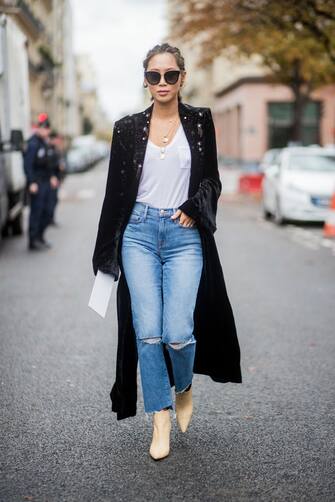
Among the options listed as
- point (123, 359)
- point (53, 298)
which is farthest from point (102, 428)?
point (53, 298)

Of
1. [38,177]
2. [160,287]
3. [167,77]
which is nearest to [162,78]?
[167,77]

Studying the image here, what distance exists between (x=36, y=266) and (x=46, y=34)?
49701mm

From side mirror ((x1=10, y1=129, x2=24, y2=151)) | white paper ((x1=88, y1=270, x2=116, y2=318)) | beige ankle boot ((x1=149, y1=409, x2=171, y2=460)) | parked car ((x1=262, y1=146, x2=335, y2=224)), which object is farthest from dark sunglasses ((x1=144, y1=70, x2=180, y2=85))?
parked car ((x1=262, y1=146, x2=335, y2=224))

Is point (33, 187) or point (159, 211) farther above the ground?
point (159, 211)

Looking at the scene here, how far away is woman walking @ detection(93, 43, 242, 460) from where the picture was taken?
149 inches

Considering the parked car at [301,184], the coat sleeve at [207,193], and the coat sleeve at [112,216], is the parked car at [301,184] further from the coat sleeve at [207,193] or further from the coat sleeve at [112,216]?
the coat sleeve at [112,216]

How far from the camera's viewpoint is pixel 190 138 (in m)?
3.81

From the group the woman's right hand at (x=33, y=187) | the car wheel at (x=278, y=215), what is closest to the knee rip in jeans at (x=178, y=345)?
the woman's right hand at (x=33, y=187)

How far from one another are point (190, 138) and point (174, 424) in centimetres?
159

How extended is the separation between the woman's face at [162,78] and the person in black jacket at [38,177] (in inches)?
344

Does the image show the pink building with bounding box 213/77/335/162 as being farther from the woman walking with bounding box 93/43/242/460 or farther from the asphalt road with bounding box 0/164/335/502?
the woman walking with bounding box 93/43/242/460

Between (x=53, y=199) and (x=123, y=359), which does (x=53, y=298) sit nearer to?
(x=123, y=359)

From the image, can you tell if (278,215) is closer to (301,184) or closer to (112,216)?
(301,184)

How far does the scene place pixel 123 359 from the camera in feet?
13.1
